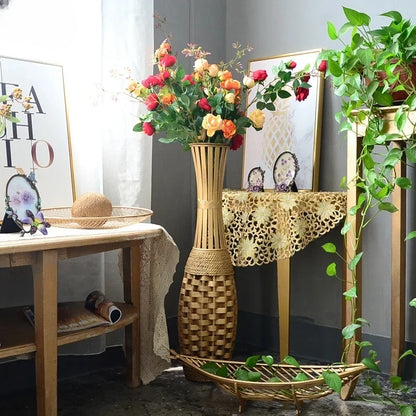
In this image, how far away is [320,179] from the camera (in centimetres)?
254

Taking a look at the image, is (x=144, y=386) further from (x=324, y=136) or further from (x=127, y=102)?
(x=324, y=136)

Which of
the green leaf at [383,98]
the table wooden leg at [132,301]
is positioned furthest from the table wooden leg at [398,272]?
the table wooden leg at [132,301]

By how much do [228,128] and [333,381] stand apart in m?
0.83

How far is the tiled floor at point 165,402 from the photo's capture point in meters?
1.99

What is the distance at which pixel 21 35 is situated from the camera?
2082 millimetres

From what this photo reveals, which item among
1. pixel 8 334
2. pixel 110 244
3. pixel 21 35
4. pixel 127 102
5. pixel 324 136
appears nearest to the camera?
pixel 8 334

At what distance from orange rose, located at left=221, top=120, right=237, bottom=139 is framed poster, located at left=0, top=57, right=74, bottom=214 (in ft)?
1.81

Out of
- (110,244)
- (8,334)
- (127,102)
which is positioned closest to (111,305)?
(110,244)

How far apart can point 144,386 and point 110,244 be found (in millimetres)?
579

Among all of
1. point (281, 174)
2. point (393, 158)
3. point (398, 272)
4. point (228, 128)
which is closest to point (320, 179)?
point (281, 174)

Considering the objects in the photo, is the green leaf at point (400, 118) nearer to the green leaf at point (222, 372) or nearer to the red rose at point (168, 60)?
the red rose at point (168, 60)

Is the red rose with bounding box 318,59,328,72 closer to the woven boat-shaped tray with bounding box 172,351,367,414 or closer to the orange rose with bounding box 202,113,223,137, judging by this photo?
the orange rose with bounding box 202,113,223,137

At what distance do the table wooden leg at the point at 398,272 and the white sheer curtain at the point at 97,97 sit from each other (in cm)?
90

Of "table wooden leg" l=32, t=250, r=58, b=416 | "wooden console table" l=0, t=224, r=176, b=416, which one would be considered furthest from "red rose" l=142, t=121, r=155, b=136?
"table wooden leg" l=32, t=250, r=58, b=416
